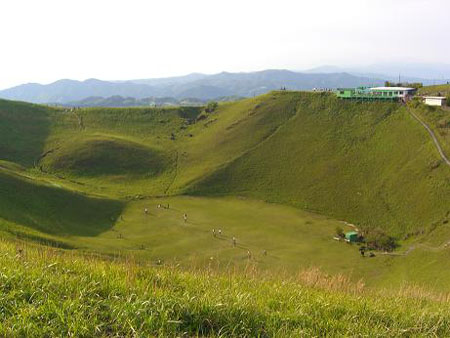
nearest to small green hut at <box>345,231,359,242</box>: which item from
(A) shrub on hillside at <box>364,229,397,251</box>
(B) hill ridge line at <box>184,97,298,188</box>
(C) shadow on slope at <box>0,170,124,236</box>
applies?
(A) shrub on hillside at <box>364,229,397,251</box>

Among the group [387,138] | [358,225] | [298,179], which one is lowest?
[358,225]

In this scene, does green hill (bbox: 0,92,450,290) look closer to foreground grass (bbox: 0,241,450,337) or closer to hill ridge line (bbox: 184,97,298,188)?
hill ridge line (bbox: 184,97,298,188)

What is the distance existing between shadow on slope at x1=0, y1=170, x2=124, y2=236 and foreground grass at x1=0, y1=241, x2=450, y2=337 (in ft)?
130

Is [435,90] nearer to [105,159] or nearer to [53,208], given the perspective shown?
[105,159]

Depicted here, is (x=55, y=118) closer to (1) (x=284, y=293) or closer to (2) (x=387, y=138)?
(2) (x=387, y=138)

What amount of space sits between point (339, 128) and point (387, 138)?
11690mm

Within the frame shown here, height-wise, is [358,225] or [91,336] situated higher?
[91,336]

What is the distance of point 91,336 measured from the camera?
496cm

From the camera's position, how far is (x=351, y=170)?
74500mm

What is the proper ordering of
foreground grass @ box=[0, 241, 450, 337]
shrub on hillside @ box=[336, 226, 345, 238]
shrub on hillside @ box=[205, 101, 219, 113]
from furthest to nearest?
1. shrub on hillside @ box=[205, 101, 219, 113]
2. shrub on hillside @ box=[336, 226, 345, 238]
3. foreground grass @ box=[0, 241, 450, 337]

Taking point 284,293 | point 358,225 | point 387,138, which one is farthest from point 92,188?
point 284,293

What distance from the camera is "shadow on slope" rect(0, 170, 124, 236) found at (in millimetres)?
46094

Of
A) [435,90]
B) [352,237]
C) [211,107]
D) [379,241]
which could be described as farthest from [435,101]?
[211,107]

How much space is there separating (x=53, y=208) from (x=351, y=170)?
2195 inches
